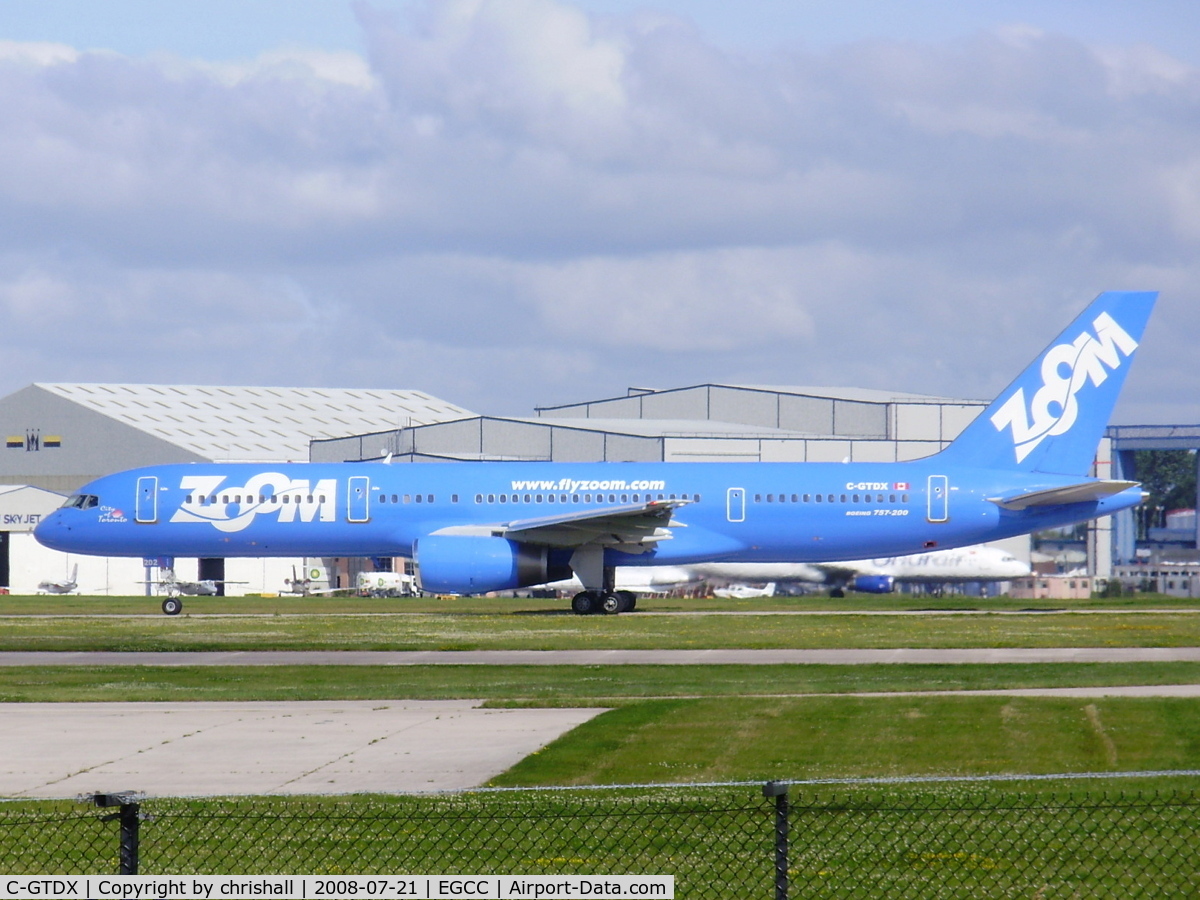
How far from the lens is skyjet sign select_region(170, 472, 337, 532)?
43656 mm

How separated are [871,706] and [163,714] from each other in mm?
9601

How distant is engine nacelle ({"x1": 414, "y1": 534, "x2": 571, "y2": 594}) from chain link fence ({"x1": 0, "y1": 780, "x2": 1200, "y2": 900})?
27.5m

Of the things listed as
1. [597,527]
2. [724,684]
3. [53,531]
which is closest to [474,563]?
[597,527]

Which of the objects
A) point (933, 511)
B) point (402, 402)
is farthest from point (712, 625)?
point (402, 402)

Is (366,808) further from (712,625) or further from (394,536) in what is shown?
(394,536)

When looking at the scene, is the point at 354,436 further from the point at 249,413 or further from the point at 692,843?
the point at 692,843

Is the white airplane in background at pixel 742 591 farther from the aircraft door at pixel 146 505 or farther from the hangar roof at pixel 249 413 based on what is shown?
the hangar roof at pixel 249 413

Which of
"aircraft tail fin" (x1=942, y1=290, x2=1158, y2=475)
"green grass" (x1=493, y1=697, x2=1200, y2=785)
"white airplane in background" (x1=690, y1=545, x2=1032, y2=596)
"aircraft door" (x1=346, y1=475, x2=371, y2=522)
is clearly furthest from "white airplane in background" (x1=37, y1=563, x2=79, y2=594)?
"green grass" (x1=493, y1=697, x2=1200, y2=785)

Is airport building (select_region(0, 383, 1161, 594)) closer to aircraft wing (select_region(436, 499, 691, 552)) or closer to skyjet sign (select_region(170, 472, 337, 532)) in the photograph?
skyjet sign (select_region(170, 472, 337, 532))

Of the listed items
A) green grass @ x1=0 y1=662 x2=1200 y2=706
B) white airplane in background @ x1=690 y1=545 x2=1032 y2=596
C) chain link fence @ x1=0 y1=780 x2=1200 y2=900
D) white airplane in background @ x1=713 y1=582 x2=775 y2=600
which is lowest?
chain link fence @ x1=0 y1=780 x2=1200 y2=900

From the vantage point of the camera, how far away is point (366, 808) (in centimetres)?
1312

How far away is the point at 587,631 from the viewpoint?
36.7 m

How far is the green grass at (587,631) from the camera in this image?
32.4 m

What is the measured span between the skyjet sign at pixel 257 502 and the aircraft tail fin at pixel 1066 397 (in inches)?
732
